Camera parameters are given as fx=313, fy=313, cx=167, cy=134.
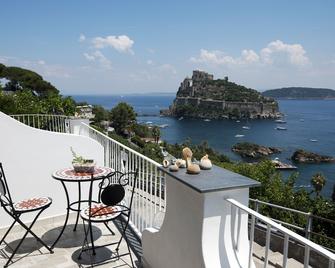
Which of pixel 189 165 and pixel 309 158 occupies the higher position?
pixel 189 165

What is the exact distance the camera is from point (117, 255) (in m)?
3.56

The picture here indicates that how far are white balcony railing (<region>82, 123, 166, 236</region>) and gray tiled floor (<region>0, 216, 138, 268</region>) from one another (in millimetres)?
379

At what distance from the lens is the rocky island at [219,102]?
120188 mm

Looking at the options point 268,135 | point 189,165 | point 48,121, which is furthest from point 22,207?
point 268,135

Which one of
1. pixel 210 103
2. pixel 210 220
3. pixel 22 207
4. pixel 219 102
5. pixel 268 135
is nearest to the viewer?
pixel 210 220

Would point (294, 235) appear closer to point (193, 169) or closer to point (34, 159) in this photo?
point (193, 169)

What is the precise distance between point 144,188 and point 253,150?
69.6 meters

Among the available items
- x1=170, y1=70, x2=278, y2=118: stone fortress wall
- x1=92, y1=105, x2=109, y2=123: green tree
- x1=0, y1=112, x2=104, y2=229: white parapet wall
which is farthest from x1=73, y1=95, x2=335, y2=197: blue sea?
x1=0, y1=112, x2=104, y2=229: white parapet wall

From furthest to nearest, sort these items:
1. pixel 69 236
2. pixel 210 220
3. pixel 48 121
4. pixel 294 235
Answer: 1. pixel 48 121
2. pixel 69 236
3. pixel 210 220
4. pixel 294 235

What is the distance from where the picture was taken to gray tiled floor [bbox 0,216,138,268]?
3406mm

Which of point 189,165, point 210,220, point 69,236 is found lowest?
point 69,236

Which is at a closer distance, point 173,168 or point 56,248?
point 173,168

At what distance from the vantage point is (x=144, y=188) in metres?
3.98

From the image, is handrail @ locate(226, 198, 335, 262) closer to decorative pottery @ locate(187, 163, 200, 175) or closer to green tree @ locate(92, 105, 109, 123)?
decorative pottery @ locate(187, 163, 200, 175)
